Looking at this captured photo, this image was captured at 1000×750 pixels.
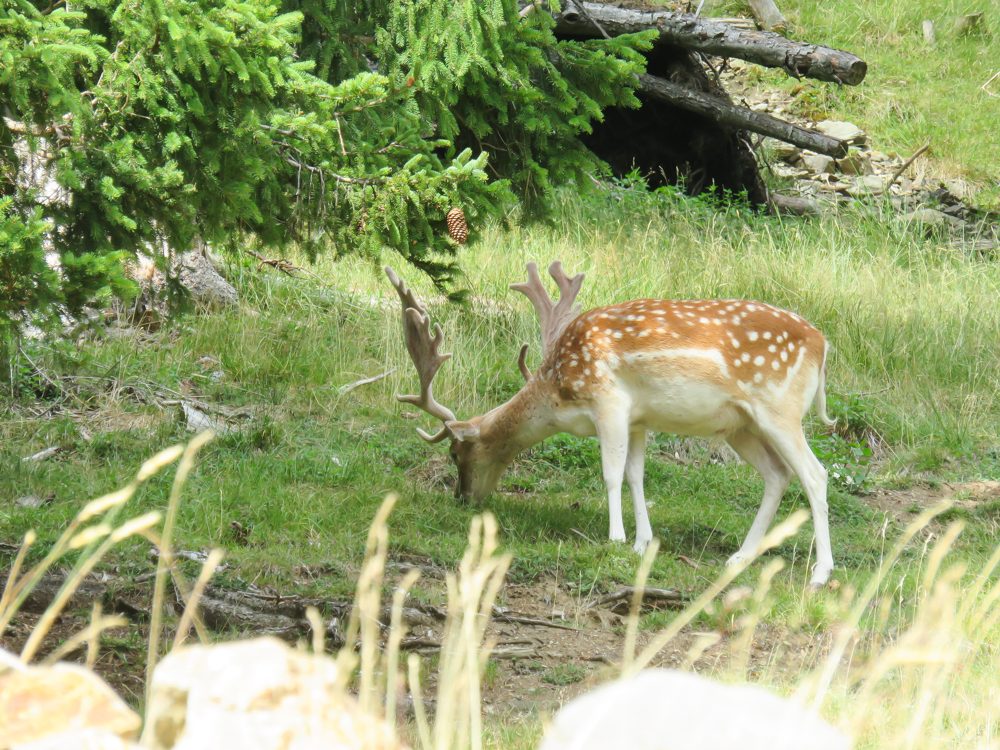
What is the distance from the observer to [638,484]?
641 centimetres

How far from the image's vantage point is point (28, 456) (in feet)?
21.9

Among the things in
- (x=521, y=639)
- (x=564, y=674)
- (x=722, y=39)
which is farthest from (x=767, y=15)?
(x=564, y=674)

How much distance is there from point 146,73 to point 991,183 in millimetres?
15356

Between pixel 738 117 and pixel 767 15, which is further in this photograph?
pixel 767 15

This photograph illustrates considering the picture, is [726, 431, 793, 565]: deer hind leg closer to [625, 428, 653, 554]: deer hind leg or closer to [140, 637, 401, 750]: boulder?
[625, 428, 653, 554]: deer hind leg

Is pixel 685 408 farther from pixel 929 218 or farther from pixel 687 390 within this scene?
pixel 929 218

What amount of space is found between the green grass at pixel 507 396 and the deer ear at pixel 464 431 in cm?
47

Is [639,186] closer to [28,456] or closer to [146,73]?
[28,456]

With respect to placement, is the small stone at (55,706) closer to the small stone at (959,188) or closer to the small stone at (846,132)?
the small stone at (959,188)

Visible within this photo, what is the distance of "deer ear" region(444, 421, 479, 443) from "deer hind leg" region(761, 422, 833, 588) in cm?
196

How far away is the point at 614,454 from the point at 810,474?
120 cm

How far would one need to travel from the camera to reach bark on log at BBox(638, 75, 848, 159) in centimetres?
1270

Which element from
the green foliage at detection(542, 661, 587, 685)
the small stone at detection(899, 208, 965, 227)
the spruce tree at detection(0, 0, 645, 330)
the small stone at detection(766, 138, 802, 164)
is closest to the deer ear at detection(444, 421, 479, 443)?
the spruce tree at detection(0, 0, 645, 330)

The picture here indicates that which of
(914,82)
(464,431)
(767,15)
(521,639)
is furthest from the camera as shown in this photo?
(767,15)
